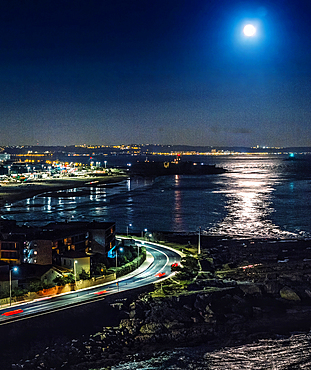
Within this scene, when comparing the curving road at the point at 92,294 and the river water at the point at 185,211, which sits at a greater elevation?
the curving road at the point at 92,294

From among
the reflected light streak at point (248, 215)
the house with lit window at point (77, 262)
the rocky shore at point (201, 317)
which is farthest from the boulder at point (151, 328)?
the reflected light streak at point (248, 215)

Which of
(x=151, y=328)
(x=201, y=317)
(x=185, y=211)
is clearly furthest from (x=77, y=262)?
(x=185, y=211)

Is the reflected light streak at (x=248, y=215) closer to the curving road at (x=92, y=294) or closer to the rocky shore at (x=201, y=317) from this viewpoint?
the curving road at (x=92, y=294)

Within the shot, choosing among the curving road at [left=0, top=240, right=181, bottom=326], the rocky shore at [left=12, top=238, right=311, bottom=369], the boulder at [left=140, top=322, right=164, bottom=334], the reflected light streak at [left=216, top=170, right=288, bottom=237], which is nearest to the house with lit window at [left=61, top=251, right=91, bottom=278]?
the curving road at [left=0, top=240, right=181, bottom=326]

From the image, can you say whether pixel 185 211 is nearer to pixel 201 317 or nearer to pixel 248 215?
pixel 248 215

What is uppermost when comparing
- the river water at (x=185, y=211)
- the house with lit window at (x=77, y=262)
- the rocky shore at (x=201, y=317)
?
the house with lit window at (x=77, y=262)

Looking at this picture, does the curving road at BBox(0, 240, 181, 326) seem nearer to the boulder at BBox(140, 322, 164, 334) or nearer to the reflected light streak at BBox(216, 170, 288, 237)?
the boulder at BBox(140, 322, 164, 334)

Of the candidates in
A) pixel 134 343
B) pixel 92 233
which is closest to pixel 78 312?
pixel 134 343
